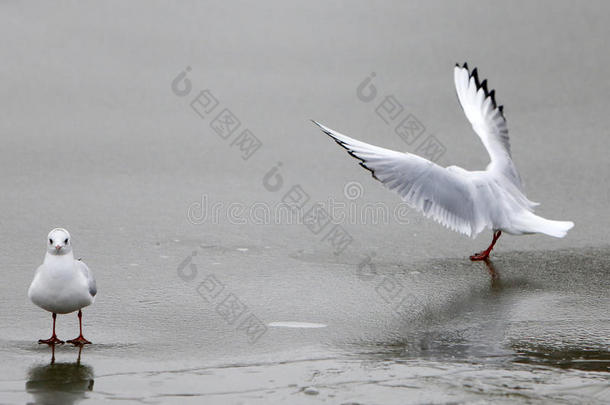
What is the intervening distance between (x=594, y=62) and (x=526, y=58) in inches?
25.7

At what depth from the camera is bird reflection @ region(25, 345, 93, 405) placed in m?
3.20

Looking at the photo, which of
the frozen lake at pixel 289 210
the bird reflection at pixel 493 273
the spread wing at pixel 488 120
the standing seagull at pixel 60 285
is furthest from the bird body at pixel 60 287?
the spread wing at pixel 488 120

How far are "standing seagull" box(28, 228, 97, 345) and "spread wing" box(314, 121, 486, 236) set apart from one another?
5.94ft

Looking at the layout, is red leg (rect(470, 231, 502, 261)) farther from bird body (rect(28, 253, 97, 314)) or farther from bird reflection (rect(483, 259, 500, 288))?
bird body (rect(28, 253, 97, 314))

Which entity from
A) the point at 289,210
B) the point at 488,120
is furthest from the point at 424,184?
the point at 488,120

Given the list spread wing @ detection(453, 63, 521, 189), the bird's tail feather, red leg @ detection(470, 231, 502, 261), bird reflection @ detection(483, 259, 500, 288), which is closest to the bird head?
bird reflection @ detection(483, 259, 500, 288)

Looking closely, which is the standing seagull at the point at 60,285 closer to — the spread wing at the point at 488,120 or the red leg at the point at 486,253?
the red leg at the point at 486,253

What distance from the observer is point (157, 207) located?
586 cm

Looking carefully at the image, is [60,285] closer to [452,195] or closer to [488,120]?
[452,195]

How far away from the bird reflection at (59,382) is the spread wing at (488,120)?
3075mm

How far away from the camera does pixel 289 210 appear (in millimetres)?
5883

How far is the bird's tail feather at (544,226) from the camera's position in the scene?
496 centimetres

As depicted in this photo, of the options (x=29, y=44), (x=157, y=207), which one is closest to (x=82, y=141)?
(x=157, y=207)

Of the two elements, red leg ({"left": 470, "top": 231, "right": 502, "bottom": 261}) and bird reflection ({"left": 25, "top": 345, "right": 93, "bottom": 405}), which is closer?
bird reflection ({"left": 25, "top": 345, "right": 93, "bottom": 405})
